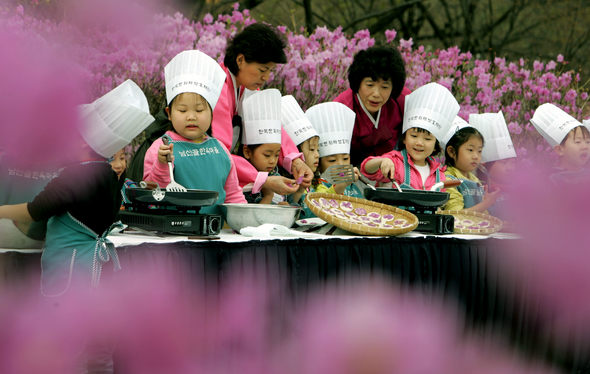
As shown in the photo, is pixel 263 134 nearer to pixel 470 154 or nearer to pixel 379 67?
pixel 379 67

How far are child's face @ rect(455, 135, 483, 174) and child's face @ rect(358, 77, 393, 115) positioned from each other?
1.45 feet

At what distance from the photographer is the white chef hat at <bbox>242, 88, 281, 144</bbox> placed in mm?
2359

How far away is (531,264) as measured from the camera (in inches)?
11.2

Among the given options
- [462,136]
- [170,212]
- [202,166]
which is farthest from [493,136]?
[170,212]

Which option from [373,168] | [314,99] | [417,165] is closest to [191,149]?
[373,168]

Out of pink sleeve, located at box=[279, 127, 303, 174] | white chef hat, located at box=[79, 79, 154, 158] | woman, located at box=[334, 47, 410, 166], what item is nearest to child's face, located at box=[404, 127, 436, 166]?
woman, located at box=[334, 47, 410, 166]

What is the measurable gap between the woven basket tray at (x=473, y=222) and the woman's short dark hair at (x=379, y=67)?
0.82 metres

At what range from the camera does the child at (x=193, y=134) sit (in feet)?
6.38

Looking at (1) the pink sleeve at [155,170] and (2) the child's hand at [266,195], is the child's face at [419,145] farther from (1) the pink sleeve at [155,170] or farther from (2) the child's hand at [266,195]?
(1) the pink sleeve at [155,170]

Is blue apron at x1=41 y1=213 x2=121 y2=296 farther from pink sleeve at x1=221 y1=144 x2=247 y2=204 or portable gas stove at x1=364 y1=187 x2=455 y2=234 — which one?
portable gas stove at x1=364 y1=187 x2=455 y2=234

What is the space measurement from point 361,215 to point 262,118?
571 millimetres

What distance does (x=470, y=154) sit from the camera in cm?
294

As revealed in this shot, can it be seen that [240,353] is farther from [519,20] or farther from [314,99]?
[519,20]

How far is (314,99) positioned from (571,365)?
286 cm
